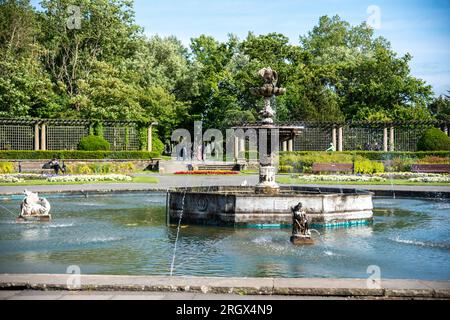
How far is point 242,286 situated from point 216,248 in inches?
200

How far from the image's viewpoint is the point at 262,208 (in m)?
17.3

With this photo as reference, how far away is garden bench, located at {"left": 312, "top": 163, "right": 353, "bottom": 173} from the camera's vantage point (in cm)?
4216

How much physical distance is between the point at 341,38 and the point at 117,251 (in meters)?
78.9

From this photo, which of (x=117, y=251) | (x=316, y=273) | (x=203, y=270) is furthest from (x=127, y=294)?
(x=117, y=251)

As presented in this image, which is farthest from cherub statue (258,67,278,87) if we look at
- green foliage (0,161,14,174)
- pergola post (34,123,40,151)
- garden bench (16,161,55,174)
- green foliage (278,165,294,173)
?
pergola post (34,123,40,151)

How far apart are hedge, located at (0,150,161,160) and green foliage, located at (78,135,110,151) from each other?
4.03 ft

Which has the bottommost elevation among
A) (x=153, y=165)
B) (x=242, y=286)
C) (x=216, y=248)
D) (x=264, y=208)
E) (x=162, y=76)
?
(x=216, y=248)

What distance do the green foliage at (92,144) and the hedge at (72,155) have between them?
1.23 metres

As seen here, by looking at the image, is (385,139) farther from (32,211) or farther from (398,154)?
(32,211)

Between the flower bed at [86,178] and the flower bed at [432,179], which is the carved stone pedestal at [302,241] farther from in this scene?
the flower bed at [432,179]

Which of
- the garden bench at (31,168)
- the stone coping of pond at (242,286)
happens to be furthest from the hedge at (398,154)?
the stone coping of pond at (242,286)

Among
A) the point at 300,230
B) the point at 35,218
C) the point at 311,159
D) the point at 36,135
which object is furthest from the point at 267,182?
the point at 36,135

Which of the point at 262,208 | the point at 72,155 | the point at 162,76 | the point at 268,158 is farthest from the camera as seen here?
the point at 162,76

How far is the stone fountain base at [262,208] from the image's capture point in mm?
17188
